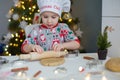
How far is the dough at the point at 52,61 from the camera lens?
43.6 inches

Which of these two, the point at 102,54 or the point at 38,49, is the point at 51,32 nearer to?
the point at 38,49

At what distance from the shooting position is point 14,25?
8.89 ft

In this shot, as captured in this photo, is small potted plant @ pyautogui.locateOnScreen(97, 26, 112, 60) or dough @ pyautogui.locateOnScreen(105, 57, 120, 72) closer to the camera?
dough @ pyautogui.locateOnScreen(105, 57, 120, 72)

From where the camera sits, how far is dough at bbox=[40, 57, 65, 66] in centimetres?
111

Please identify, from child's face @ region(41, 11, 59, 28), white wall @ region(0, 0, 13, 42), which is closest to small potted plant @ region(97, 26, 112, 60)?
child's face @ region(41, 11, 59, 28)

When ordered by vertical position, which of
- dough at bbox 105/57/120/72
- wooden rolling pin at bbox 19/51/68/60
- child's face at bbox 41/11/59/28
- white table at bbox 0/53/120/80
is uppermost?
child's face at bbox 41/11/59/28

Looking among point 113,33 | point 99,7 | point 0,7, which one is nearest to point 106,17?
point 113,33

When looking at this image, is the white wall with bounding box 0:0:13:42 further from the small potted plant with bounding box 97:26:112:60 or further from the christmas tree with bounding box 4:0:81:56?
the small potted plant with bounding box 97:26:112:60

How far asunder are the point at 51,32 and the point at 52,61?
49cm

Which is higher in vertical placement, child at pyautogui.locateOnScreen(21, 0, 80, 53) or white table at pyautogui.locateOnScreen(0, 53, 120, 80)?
child at pyautogui.locateOnScreen(21, 0, 80, 53)

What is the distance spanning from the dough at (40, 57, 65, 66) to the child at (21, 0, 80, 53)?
174 millimetres

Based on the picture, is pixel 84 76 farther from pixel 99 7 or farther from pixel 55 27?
pixel 99 7

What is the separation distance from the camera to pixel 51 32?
160 cm

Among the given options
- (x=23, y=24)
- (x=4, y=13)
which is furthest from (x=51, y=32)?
(x=4, y=13)
